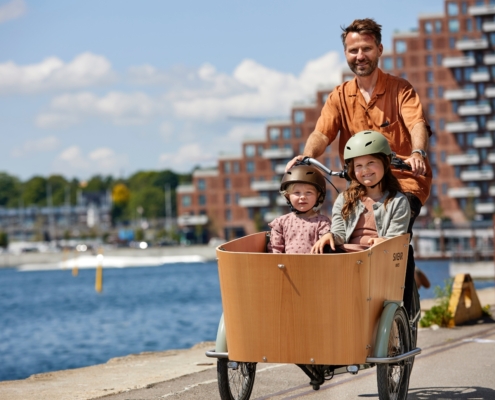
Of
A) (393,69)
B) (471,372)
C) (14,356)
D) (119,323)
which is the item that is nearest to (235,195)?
(393,69)

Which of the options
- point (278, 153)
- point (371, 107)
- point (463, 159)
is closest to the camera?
point (371, 107)

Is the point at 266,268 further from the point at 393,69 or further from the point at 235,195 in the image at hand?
the point at 235,195

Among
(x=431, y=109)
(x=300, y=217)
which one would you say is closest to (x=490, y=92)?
(x=431, y=109)

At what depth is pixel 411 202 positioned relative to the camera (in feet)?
22.2

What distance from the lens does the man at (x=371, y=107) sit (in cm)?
701

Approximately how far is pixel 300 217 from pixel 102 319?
47.5 metres

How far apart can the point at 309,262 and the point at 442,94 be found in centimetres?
11046

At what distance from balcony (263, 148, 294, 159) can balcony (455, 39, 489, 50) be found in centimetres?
2206

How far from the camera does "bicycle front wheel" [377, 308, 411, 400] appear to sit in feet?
20.3

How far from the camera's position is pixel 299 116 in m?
118

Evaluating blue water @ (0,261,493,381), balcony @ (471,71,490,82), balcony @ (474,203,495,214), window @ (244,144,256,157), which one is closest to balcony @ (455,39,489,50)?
balcony @ (471,71,490,82)

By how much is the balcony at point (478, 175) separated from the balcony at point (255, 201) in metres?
24.2

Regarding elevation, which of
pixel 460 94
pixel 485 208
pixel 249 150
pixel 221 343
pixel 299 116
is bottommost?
pixel 485 208

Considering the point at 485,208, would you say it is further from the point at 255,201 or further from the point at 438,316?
the point at 438,316
